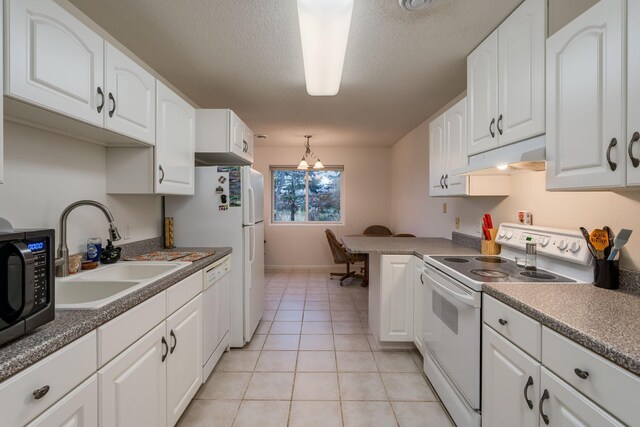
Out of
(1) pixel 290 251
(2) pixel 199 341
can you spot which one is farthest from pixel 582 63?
(1) pixel 290 251

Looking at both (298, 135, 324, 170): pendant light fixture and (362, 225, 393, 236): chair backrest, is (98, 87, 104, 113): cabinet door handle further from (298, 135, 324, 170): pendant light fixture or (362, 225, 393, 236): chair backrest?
(362, 225, 393, 236): chair backrest

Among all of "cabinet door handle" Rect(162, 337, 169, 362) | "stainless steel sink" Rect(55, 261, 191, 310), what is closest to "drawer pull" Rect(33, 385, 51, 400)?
"stainless steel sink" Rect(55, 261, 191, 310)

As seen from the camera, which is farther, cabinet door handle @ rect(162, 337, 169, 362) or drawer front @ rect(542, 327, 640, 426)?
cabinet door handle @ rect(162, 337, 169, 362)

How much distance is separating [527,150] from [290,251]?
4.46 m

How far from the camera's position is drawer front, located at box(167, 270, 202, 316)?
1523 millimetres

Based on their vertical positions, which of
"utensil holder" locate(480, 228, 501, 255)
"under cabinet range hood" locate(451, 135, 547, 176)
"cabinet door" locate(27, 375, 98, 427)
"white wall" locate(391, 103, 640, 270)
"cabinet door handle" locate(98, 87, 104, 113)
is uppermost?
"cabinet door handle" locate(98, 87, 104, 113)

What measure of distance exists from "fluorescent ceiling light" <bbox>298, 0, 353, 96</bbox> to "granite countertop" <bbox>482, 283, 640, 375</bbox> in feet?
4.70

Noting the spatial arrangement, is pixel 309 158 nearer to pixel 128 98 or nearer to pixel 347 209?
pixel 347 209

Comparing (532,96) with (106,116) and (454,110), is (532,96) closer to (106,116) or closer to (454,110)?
(454,110)

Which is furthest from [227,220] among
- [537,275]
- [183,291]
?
[537,275]

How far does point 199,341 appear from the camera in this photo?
1.86 metres

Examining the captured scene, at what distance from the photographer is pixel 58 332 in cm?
88

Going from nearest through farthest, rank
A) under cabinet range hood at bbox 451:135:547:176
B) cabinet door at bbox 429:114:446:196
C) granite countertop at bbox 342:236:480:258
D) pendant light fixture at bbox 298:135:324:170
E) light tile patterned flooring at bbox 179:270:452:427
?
under cabinet range hood at bbox 451:135:547:176, light tile patterned flooring at bbox 179:270:452:427, granite countertop at bbox 342:236:480:258, cabinet door at bbox 429:114:446:196, pendant light fixture at bbox 298:135:324:170

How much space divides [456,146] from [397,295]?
1.26 meters
